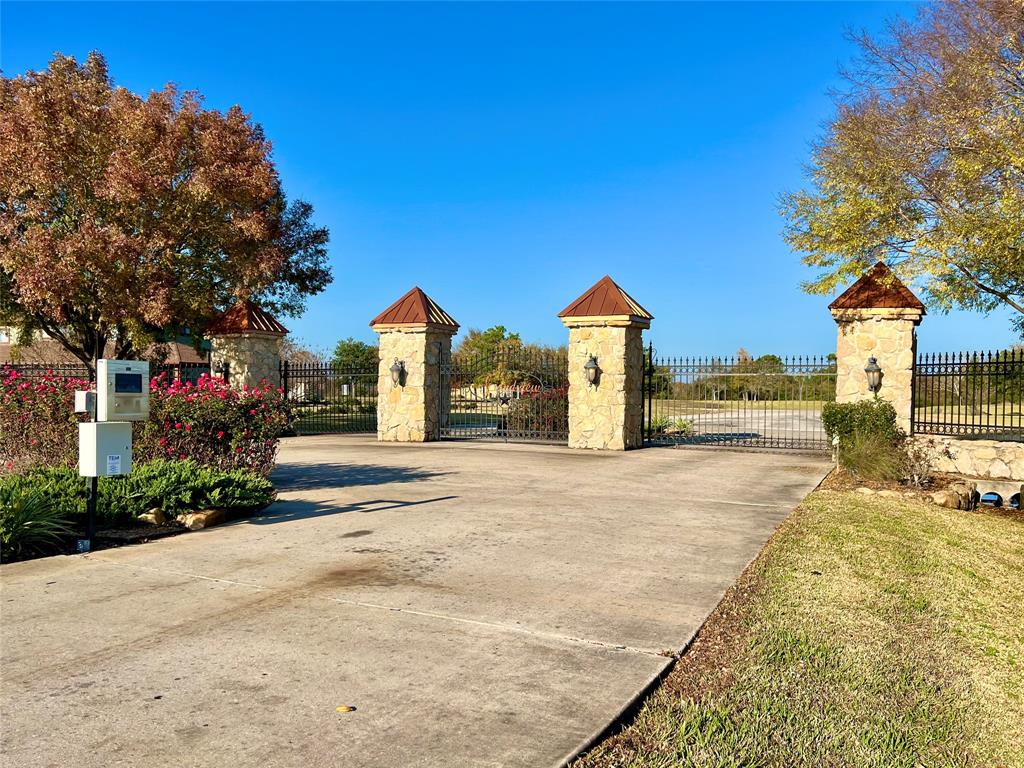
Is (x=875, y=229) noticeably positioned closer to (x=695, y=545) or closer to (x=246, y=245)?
(x=695, y=545)

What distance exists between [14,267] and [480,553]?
15027 millimetres

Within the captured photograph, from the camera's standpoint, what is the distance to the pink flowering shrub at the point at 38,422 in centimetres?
952

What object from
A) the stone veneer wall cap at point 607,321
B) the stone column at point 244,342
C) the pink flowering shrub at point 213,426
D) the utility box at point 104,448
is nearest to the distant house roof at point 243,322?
the stone column at point 244,342

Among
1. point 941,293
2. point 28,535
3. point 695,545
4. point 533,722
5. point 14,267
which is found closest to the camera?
point 533,722

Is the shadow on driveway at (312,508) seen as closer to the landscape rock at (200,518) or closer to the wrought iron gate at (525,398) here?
the landscape rock at (200,518)

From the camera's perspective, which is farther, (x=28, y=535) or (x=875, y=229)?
(x=875, y=229)

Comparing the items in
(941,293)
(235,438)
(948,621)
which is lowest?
(948,621)

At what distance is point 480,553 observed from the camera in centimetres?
663

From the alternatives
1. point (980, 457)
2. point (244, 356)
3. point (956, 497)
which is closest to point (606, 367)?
point (980, 457)

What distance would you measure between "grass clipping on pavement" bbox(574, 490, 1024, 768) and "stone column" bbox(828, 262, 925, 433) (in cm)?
759

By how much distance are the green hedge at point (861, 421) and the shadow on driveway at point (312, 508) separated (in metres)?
7.20

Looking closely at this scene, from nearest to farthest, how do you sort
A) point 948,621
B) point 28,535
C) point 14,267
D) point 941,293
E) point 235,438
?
point 948,621, point 28,535, point 235,438, point 941,293, point 14,267

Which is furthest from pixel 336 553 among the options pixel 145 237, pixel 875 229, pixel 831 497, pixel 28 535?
pixel 145 237

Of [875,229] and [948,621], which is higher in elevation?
[875,229]
